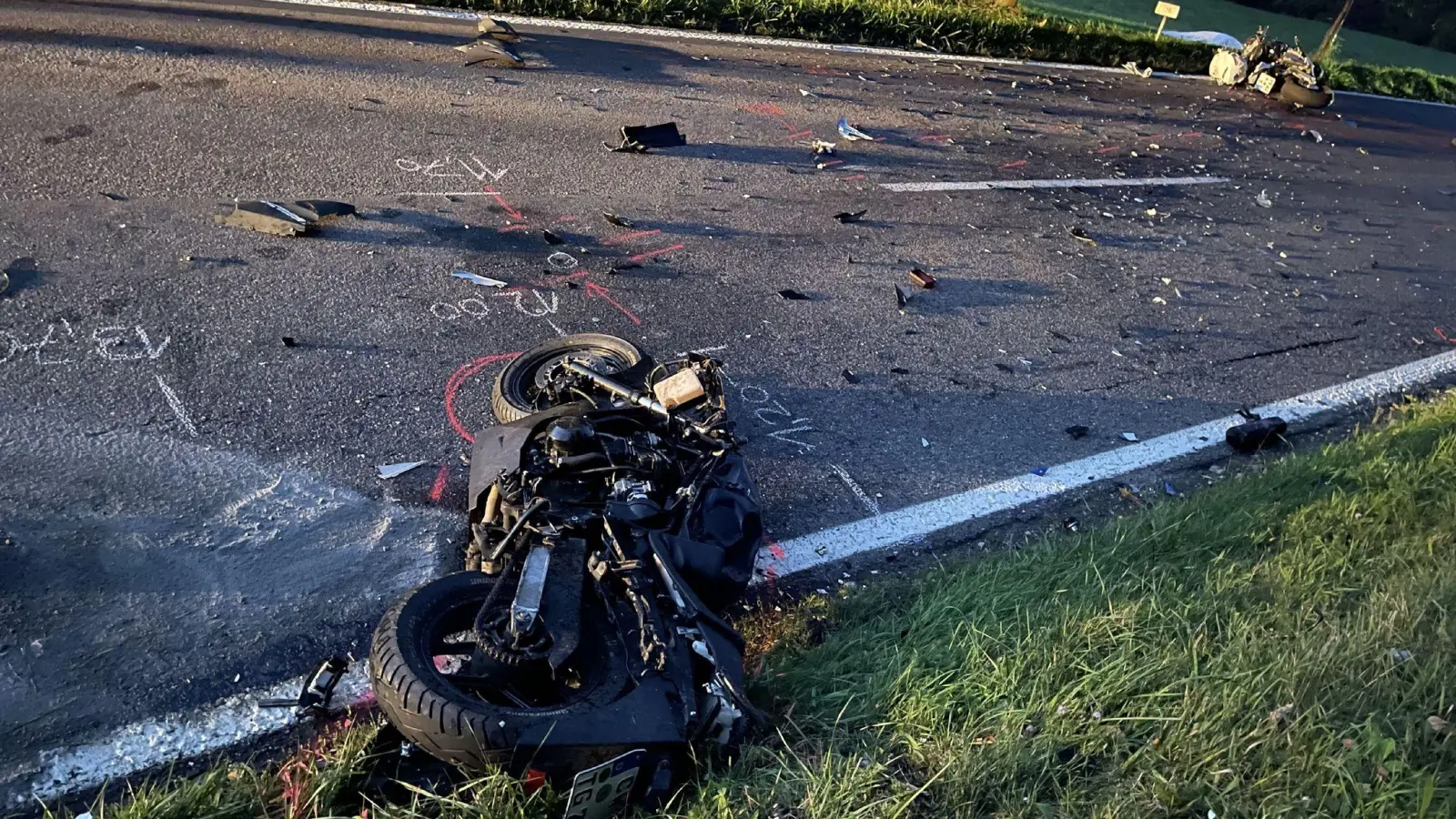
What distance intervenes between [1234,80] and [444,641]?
13749 millimetres

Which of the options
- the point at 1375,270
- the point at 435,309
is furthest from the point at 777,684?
the point at 1375,270

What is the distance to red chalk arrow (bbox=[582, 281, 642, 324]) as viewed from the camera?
5918 millimetres

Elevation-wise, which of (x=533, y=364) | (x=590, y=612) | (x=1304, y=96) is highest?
(x=1304, y=96)

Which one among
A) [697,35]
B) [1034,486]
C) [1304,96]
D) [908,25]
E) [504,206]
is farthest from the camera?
[1304,96]

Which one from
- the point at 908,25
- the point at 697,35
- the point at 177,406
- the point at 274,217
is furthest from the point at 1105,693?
the point at 908,25

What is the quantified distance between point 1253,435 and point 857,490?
237 centimetres

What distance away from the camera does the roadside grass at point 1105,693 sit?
2939 millimetres

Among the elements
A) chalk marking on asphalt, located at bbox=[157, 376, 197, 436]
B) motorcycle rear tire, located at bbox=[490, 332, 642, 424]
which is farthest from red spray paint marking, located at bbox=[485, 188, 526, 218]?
chalk marking on asphalt, located at bbox=[157, 376, 197, 436]

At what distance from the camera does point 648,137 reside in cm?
813

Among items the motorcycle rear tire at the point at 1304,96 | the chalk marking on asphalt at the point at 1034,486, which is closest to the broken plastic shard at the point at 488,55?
the chalk marking on asphalt at the point at 1034,486

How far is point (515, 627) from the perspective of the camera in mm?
3010

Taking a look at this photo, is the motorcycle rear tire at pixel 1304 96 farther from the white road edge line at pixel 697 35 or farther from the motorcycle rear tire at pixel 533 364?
the motorcycle rear tire at pixel 533 364

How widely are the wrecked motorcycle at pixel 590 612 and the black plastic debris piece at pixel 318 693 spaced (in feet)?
0.88

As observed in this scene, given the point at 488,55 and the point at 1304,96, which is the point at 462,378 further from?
the point at 1304,96
